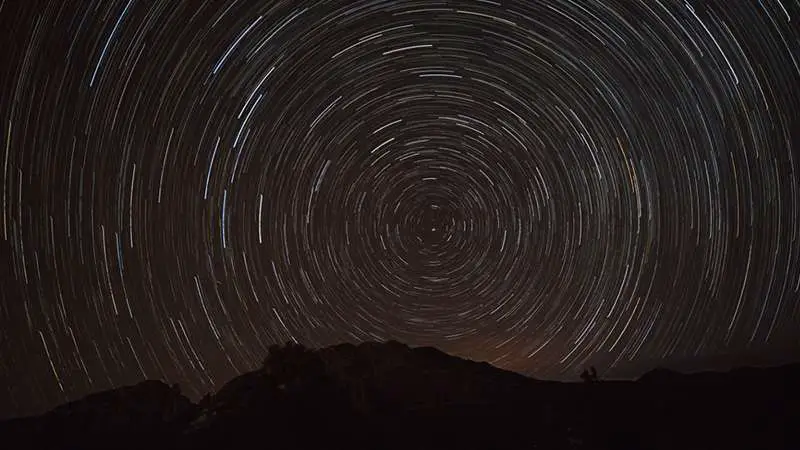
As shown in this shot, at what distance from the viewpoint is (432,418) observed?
27922 mm

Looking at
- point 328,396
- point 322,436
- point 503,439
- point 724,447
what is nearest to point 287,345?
point 328,396

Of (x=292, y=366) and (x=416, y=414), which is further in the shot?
(x=292, y=366)

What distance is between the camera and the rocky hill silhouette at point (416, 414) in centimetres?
2530

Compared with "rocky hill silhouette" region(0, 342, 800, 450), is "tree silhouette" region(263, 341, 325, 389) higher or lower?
higher

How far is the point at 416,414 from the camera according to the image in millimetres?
28500

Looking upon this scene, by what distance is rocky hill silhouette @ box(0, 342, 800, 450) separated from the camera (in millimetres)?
25297

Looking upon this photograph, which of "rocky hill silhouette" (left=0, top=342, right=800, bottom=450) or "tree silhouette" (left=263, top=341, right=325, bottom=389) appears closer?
"rocky hill silhouette" (left=0, top=342, right=800, bottom=450)

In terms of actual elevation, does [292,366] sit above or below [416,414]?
above

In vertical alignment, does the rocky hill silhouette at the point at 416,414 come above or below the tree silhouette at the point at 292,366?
below

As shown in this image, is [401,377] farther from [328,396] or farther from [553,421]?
[553,421]

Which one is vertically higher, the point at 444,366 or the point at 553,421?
the point at 444,366

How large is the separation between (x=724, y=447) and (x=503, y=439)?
7643mm

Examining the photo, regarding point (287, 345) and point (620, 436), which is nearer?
point (620, 436)

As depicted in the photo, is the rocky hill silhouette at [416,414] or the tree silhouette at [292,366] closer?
the rocky hill silhouette at [416,414]
